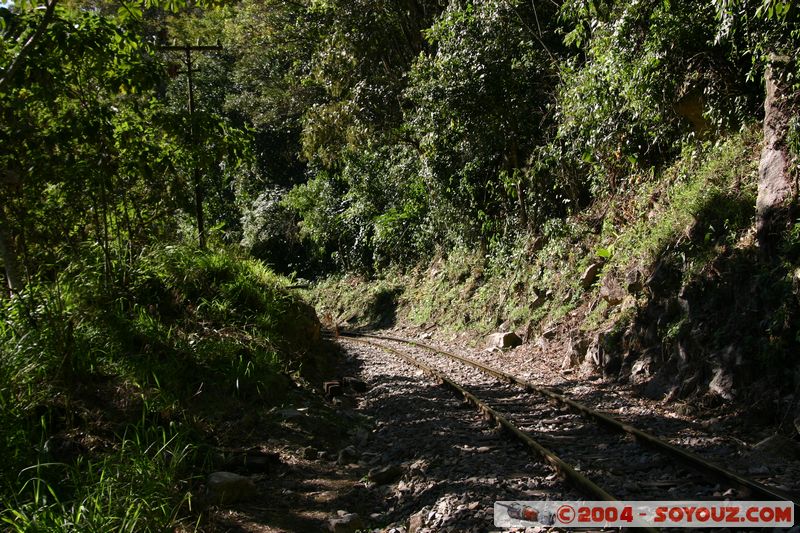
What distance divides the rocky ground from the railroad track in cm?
12

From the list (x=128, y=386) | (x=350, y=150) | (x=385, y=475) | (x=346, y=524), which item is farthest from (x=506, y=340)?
(x=350, y=150)

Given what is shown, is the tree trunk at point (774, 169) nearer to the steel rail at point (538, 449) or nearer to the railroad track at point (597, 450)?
the railroad track at point (597, 450)

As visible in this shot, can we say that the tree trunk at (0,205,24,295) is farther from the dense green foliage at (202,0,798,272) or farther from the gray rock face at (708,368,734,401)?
the dense green foliage at (202,0,798,272)

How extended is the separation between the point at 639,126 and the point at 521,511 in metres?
9.12

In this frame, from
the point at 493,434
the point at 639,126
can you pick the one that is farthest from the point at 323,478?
the point at 639,126

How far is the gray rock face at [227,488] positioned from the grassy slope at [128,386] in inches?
8.0

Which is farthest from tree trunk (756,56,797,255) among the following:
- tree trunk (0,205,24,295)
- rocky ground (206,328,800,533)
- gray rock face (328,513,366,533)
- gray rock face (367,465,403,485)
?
tree trunk (0,205,24,295)

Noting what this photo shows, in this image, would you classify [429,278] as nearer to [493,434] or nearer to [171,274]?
[171,274]

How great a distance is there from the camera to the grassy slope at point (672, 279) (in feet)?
22.8

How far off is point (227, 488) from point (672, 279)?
23.0ft

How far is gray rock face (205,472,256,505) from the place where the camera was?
4.86 metres

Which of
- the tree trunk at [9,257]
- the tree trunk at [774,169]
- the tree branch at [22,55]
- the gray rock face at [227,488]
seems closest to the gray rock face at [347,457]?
the gray rock face at [227,488]

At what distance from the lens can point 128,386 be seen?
598cm

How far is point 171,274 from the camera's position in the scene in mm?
8734
